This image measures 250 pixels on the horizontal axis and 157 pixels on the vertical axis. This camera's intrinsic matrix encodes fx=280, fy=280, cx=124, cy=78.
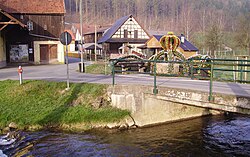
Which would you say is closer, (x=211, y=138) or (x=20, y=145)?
(x=20, y=145)

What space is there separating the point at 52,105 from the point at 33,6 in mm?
23098

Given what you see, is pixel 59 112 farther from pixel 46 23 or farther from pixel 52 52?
pixel 46 23

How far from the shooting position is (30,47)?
103 feet

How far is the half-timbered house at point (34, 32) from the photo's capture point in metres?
30.8

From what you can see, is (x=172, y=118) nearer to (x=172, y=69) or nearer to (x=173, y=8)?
(x=172, y=69)

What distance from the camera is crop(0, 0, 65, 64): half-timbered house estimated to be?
30.8 m

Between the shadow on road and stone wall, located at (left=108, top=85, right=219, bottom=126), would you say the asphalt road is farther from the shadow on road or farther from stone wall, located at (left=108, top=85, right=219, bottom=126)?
the shadow on road

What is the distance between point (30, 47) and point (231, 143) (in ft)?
87.1

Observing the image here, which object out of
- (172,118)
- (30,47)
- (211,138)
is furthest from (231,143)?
(30,47)

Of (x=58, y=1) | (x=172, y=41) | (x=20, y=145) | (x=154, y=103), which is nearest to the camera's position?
(x=20, y=145)

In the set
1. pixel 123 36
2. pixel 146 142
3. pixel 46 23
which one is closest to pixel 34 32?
pixel 46 23

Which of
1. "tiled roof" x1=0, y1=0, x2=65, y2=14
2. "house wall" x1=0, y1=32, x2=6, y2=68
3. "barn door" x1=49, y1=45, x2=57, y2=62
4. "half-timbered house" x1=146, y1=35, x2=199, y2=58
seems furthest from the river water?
"half-timbered house" x1=146, y1=35, x2=199, y2=58

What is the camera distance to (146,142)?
33.0 ft

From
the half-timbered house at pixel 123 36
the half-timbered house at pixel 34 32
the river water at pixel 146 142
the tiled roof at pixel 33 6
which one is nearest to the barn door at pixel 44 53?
the half-timbered house at pixel 34 32
